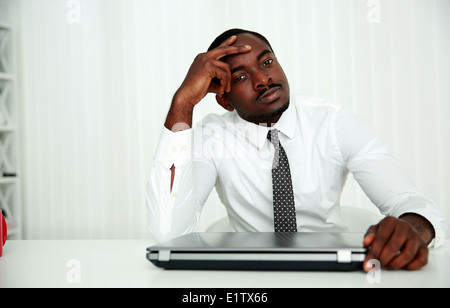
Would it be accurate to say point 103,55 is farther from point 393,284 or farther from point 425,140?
point 393,284

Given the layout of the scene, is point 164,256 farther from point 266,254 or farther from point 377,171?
point 377,171

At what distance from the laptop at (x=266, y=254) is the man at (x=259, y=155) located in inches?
20.3

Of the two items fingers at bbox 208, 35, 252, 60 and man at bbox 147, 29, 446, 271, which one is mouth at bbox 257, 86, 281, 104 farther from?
fingers at bbox 208, 35, 252, 60

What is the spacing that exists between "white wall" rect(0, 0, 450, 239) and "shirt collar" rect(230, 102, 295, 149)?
3.92 ft

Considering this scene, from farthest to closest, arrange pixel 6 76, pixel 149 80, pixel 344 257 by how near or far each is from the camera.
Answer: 1. pixel 6 76
2. pixel 149 80
3. pixel 344 257

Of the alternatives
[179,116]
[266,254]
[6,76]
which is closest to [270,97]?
[179,116]

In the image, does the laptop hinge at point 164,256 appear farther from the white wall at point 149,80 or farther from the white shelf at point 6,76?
the white shelf at point 6,76

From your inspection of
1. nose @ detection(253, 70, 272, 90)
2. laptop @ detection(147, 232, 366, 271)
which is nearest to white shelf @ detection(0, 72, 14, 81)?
nose @ detection(253, 70, 272, 90)

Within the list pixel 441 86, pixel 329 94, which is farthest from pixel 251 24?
pixel 441 86

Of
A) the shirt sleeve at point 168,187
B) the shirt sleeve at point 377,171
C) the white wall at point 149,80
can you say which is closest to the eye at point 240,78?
the shirt sleeve at point 168,187

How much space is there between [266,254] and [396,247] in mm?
242

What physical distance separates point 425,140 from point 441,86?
1.10 ft

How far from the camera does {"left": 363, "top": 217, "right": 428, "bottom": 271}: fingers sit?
0.80 m

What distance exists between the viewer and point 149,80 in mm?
3053
